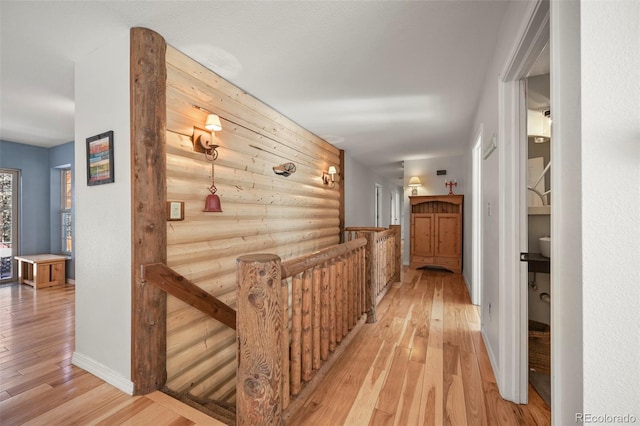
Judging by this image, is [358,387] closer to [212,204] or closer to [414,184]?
[212,204]

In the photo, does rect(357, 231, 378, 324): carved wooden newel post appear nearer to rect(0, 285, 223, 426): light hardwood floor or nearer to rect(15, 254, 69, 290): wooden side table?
rect(0, 285, 223, 426): light hardwood floor

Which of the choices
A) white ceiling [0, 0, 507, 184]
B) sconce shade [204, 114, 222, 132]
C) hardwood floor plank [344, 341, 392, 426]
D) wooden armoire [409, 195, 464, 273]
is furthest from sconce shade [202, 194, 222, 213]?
wooden armoire [409, 195, 464, 273]

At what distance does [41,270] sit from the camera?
4.39 meters

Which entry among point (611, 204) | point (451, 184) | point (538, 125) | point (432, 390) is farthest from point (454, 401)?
point (451, 184)

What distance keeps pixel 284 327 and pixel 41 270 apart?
510cm

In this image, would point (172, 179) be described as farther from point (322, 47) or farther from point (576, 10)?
point (576, 10)

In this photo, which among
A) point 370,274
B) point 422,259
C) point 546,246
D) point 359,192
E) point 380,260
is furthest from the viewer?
point 359,192

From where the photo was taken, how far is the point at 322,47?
2.10 m

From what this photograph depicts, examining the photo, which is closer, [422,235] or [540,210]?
[540,210]

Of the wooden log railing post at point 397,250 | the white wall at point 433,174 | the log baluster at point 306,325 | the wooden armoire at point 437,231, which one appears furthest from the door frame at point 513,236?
the white wall at point 433,174

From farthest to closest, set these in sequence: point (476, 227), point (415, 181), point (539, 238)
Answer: point (415, 181) → point (476, 227) → point (539, 238)

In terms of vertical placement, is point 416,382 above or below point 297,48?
below

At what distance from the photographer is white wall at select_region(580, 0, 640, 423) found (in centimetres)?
78

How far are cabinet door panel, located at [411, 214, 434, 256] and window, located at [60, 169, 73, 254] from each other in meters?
6.50
